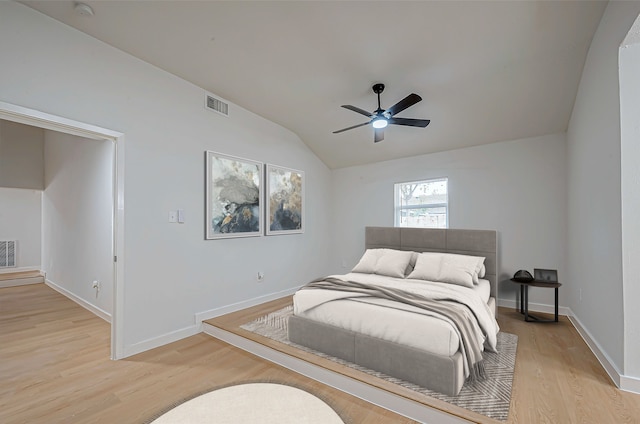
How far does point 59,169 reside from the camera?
4.96m

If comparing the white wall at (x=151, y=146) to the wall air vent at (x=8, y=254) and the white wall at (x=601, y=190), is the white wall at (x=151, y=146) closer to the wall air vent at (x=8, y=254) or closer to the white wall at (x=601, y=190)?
the white wall at (x=601, y=190)

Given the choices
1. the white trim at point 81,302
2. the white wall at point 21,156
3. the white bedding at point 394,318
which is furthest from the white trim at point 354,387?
the white wall at point 21,156

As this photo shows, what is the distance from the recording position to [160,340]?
2.98 m

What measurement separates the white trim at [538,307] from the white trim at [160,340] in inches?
162

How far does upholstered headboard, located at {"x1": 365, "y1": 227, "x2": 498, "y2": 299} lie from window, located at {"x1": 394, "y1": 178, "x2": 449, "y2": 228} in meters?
0.32

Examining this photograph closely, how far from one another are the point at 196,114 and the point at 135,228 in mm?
1515

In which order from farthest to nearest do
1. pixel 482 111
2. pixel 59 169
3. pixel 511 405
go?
pixel 59 169, pixel 482 111, pixel 511 405

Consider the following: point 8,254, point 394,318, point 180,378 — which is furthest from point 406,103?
point 8,254

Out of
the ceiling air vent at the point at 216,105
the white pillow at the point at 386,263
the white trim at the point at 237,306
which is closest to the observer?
the white trim at the point at 237,306

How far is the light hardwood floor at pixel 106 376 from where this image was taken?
195 centimetres

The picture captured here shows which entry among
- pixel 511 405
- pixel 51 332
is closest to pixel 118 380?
pixel 51 332

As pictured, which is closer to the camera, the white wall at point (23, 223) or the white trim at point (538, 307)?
Answer: the white trim at point (538, 307)

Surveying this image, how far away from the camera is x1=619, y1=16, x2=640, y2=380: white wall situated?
200 centimetres

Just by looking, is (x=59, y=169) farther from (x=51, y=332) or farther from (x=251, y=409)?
(x=251, y=409)
